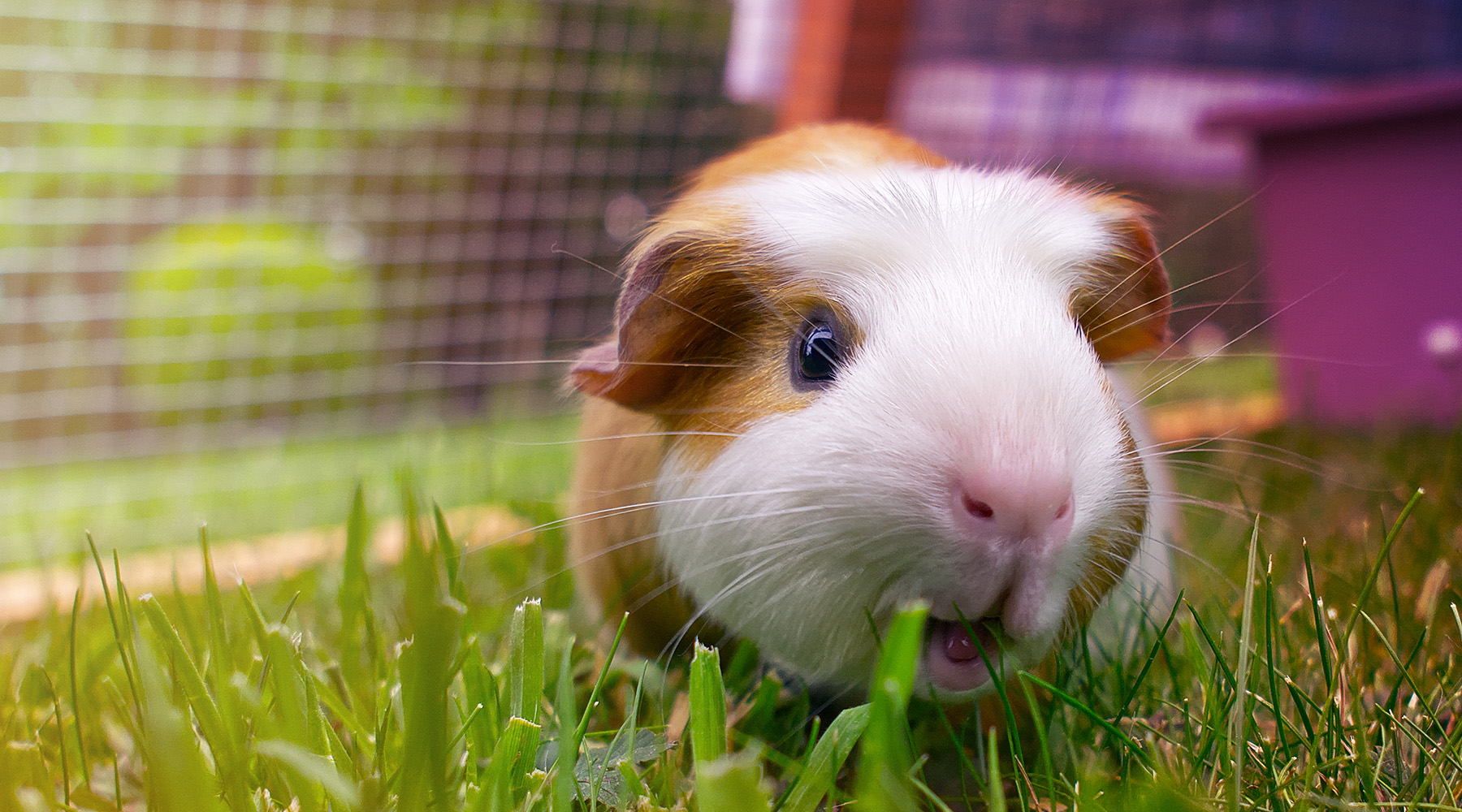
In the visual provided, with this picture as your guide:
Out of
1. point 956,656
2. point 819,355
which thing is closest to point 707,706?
point 956,656

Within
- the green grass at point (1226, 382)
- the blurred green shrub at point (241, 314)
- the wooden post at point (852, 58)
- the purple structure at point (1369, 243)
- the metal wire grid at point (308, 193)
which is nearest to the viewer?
the purple structure at point (1369, 243)

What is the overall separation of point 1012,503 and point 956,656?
0.18 metres

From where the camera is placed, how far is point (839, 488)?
0.70 meters

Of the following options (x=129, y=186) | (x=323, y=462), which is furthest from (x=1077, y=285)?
(x=129, y=186)

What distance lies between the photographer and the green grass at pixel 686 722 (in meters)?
0.60

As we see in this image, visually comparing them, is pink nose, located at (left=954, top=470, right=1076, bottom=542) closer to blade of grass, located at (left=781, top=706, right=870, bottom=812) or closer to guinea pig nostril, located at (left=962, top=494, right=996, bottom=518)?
guinea pig nostril, located at (left=962, top=494, right=996, bottom=518)

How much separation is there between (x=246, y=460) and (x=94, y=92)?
1.24 metres

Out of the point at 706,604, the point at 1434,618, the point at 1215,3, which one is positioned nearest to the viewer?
the point at 706,604

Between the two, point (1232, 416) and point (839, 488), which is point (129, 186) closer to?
point (839, 488)

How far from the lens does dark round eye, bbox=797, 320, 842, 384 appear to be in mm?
826

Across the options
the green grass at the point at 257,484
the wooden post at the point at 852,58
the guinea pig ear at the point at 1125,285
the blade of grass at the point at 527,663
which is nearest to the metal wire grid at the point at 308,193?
the green grass at the point at 257,484

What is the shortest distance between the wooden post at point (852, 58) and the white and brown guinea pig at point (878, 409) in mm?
1649

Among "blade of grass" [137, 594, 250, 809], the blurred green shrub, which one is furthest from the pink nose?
the blurred green shrub

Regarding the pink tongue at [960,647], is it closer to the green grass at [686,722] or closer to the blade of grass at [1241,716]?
the green grass at [686,722]
